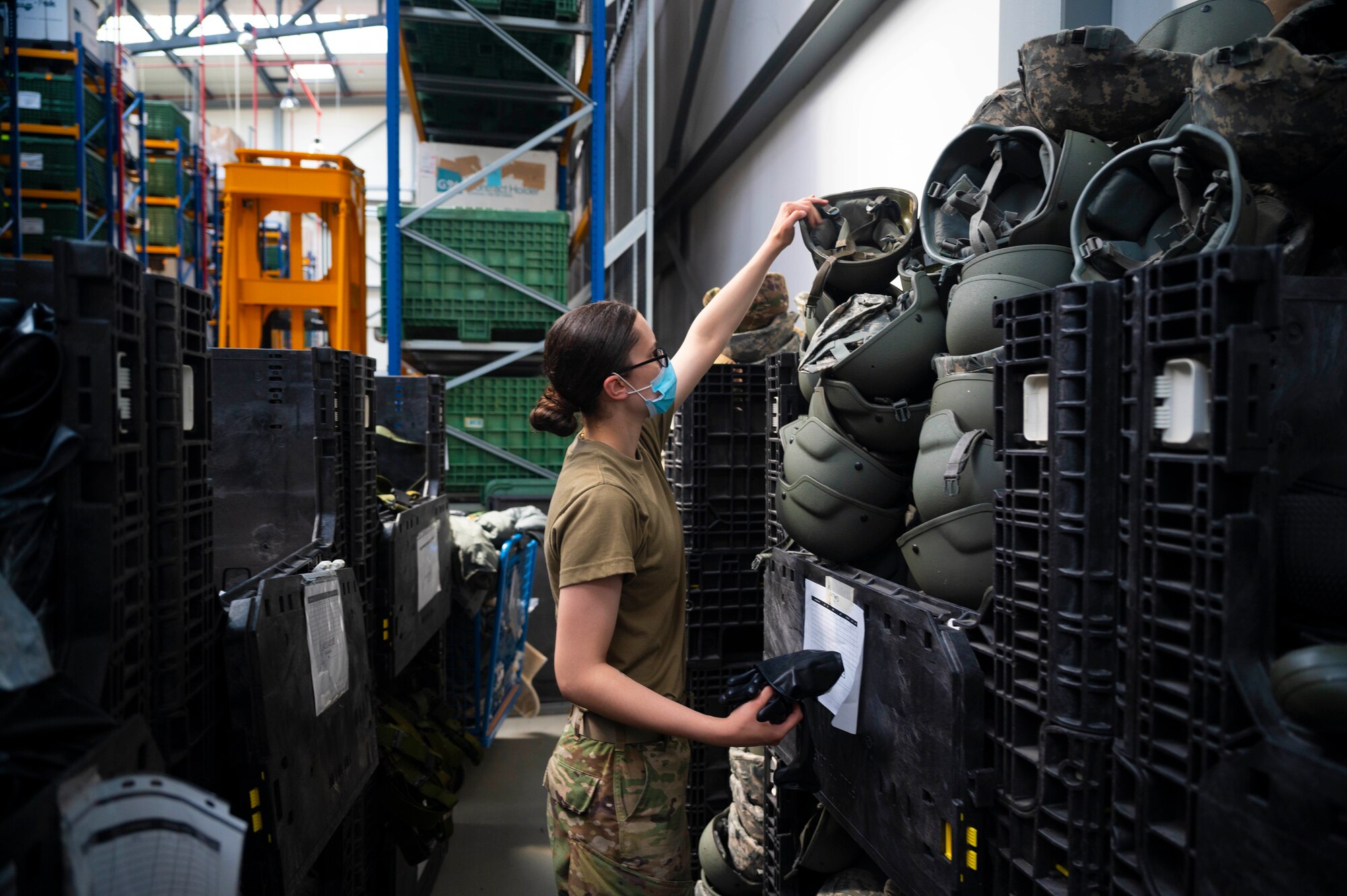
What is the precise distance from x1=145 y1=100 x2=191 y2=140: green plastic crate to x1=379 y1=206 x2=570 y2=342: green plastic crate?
5.61 m

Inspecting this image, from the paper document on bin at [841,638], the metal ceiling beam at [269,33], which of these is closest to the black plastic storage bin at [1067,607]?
the paper document on bin at [841,638]

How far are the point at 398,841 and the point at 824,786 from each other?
4.94 feet

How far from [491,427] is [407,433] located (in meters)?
2.31

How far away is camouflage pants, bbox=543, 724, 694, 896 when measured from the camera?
1607 mm

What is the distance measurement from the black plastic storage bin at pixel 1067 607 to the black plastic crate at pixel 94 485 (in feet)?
3.81

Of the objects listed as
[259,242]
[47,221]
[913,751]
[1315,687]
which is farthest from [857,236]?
[47,221]

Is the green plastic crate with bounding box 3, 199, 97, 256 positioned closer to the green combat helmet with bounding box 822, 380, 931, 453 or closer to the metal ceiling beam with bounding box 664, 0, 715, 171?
the metal ceiling beam with bounding box 664, 0, 715, 171

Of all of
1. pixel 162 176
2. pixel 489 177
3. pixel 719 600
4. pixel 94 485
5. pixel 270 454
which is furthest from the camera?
pixel 162 176

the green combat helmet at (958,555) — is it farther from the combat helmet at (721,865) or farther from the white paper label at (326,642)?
the combat helmet at (721,865)

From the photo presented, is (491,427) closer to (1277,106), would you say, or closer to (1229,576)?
(1277,106)

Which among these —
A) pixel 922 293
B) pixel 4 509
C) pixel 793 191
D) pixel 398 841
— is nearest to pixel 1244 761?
pixel 922 293

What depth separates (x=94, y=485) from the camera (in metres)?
1.10

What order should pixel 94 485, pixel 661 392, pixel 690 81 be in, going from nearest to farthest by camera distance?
pixel 94 485 < pixel 661 392 < pixel 690 81

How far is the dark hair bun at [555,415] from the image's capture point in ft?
5.91
